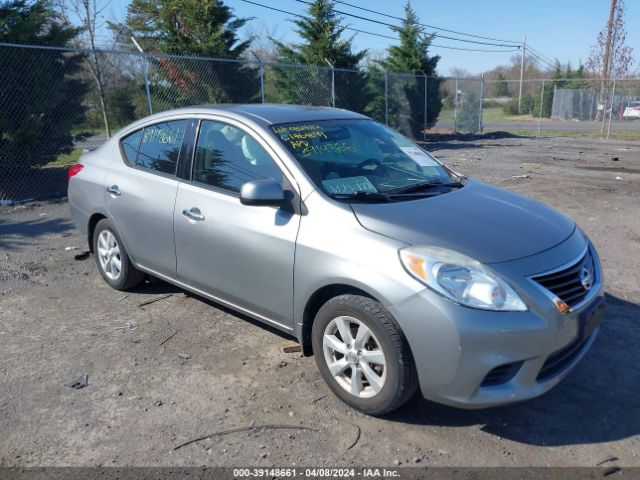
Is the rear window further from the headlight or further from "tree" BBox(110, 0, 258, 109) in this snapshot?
"tree" BBox(110, 0, 258, 109)

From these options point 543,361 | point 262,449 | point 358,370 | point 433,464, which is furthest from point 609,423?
point 262,449

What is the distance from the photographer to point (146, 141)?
185 inches

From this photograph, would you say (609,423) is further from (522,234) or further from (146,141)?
(146,141)

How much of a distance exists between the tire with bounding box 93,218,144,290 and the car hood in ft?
8.42

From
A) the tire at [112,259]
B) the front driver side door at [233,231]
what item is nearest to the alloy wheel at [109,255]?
the tire at [112,259]

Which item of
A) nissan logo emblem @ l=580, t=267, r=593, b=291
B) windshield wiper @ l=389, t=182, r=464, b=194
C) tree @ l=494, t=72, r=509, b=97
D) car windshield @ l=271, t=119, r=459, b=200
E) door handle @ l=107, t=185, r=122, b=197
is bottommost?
nissan logo emblem @ l=580, t=267, r=593, b=291

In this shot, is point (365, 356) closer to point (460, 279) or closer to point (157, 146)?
point (460, 279)

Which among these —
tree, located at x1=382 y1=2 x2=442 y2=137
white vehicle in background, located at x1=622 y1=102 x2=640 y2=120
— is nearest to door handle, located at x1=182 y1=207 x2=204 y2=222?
tree, located at x1=382 y1=2 x2=442 y2=137

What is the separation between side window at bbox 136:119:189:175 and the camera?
14.2 feet

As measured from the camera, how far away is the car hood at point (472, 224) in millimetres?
2940

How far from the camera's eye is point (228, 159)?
13.0 feet

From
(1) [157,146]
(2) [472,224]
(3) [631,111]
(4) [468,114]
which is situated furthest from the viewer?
(3) [631,111]

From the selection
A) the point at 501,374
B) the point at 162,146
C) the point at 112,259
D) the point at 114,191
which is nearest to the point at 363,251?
the point at 501,374

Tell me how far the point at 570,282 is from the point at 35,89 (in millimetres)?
9881
